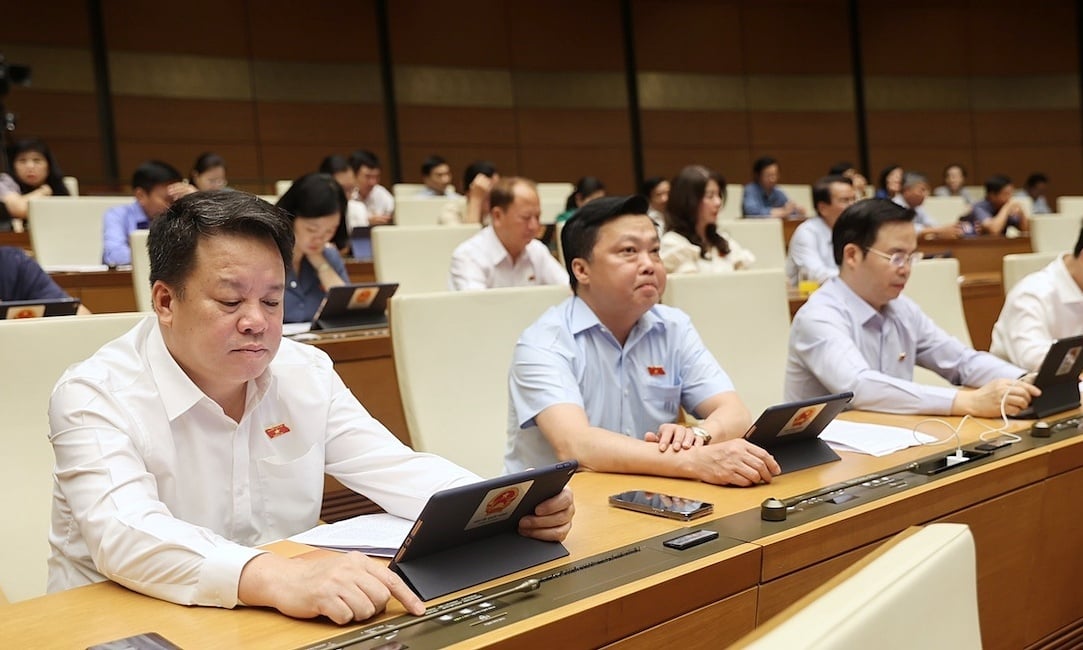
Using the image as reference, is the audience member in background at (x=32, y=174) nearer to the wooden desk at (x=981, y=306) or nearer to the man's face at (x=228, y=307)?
the wooden desk at (x=981, y=306)

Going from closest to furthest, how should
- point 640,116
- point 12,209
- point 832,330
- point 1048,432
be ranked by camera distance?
point 1048,432, point 832,330, point 12,209, point 640,116

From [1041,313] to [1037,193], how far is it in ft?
24.5

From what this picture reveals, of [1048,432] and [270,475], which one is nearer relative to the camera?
[270,475]

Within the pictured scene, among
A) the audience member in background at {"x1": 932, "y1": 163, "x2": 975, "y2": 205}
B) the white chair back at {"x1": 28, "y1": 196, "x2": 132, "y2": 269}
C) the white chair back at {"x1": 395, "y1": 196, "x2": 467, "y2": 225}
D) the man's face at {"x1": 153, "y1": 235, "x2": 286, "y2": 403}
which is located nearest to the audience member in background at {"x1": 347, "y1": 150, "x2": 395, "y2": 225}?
the white chair back at {"x1": 395, "y1": 196, "x2": 467, "y2": 225}

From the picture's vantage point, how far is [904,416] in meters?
2.12

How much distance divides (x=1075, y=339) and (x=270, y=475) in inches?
62.6

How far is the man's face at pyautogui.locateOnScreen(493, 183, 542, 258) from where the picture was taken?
394 cm

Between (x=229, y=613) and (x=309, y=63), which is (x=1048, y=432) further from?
(x=309, y=63)

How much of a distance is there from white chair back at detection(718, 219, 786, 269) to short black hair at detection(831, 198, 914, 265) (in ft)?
7.58

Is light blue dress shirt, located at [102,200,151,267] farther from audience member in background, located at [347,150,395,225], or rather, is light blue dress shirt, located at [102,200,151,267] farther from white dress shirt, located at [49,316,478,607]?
white dress shirt, located at [49,316,478,607]

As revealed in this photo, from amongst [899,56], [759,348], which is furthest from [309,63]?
[759,348]

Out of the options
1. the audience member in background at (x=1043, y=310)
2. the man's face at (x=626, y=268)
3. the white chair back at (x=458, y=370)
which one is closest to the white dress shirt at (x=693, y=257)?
the audience member in background at (x=1043, y=310)

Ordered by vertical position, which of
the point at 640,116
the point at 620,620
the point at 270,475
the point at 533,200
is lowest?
the point at 620,620

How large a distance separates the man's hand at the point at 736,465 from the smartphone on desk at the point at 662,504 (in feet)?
0.33
